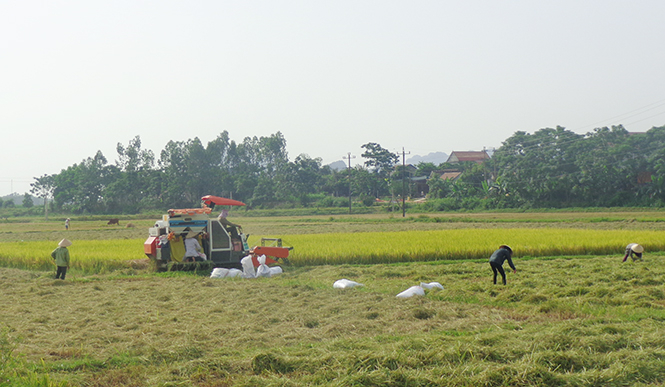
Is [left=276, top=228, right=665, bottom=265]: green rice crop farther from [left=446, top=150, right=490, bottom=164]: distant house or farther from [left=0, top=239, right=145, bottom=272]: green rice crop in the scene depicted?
[left=446, top=150, right=490, bottom=164]: distant house

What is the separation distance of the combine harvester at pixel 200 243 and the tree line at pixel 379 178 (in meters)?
30.2

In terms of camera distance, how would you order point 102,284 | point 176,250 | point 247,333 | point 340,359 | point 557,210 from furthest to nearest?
point 557,210
point 176,250
point 102,284
point 247,333
point 340,359

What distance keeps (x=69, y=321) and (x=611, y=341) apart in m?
7.43

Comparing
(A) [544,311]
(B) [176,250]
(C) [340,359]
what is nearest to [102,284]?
(B) [176,250]

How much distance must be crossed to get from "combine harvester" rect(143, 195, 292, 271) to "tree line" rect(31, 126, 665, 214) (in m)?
30.2

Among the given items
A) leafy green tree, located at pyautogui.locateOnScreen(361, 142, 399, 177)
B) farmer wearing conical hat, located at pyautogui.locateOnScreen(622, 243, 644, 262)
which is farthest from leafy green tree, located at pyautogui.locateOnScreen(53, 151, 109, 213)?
farmer wearing conical hat, located at pyautogui.locateOnScreen(622, 243, 644, 262)

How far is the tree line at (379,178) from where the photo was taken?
47375 mm

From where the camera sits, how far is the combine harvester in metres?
13.8

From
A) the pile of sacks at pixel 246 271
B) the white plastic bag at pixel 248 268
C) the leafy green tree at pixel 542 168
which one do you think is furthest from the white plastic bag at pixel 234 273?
the leafy green tree at pixel 542 168

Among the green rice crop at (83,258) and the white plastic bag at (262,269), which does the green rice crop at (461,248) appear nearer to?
the white plastic bag at (262,269)

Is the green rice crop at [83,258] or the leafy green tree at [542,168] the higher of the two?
the leafy green tree at [542,168]

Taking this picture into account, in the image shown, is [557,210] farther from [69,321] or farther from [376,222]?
[69,321]

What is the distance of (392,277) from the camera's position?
12680mm

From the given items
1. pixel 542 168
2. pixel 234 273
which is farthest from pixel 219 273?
pixel 542 168
